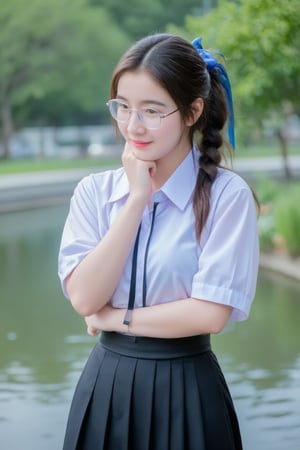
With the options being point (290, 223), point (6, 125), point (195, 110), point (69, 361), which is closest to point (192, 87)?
point (195, 110)

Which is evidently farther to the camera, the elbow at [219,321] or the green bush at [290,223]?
the green bush at [290,223]

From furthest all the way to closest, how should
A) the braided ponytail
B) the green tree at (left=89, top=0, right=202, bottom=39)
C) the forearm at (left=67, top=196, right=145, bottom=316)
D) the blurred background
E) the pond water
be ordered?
the green tree at (left=89, top=0, right=202, bottom=39) → the blurred background → the pond water → the braided ponytail → the forearm at (left=67, top=196, right=145, bottom=316)

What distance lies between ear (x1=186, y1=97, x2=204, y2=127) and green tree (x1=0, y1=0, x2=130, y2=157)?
2890 cm

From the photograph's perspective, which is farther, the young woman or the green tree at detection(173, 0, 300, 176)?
the green tree at detection(173, 0, 300, 176)

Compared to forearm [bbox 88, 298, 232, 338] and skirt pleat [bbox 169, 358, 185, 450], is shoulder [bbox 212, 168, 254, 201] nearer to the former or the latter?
forearm [bbox 88, 298, 232, 338]

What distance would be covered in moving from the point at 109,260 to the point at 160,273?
0.37 ft

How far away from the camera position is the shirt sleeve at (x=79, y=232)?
206cm

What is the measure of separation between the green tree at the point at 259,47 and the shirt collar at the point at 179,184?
187 inches

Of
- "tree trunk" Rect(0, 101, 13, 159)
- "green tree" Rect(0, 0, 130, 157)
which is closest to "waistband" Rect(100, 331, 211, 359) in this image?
"green tree" Rect(0, 0, 130, 157)

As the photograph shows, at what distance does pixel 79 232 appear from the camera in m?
2.10

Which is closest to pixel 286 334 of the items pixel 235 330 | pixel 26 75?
pixel 235 330

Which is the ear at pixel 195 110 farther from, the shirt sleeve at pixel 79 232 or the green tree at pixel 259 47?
the green tree at pixel 259 47

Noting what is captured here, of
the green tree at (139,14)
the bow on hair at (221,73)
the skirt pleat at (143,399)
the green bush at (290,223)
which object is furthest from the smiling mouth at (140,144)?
the green tree at (139,14)

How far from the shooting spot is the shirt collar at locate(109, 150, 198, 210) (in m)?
2.06
